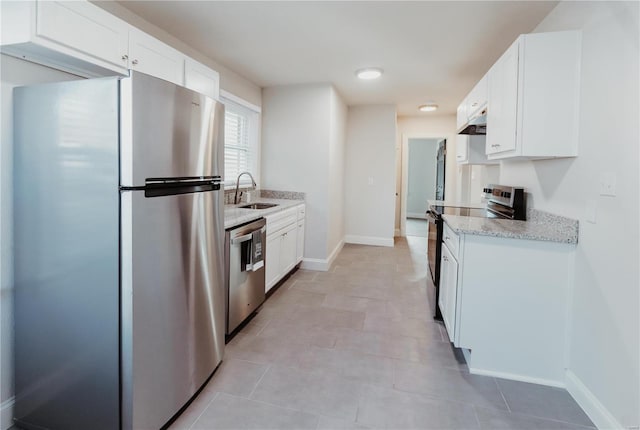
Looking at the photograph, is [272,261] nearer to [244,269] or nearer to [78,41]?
[244,269]

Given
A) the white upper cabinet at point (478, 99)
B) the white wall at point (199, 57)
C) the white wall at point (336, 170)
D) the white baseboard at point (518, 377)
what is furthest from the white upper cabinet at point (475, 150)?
the white wall at point (199, 57)

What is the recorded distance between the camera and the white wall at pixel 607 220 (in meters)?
1.49

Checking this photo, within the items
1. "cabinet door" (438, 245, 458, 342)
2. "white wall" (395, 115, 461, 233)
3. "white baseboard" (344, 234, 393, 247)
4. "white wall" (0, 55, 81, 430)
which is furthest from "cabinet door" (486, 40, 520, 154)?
"white wall" (395, 115, 461, 233)

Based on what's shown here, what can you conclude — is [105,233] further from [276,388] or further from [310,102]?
[310,102]

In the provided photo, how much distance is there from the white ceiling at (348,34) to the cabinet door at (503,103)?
1.27 ft

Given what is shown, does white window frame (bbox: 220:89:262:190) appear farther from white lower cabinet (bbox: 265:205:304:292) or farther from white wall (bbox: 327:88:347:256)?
white wall (bbox: 327:88:347:256)

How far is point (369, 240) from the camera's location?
19.3 feet

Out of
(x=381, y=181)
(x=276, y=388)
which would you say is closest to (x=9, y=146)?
(x=276, y=388)

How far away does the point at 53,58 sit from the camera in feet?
5.38

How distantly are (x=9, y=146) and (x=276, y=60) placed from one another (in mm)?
2459

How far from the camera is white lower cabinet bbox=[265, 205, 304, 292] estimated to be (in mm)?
3195

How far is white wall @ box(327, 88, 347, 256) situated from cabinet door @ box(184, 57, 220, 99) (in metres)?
1.83

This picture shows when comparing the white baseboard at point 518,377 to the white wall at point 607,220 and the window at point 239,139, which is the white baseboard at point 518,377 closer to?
the white wall at point 607,220

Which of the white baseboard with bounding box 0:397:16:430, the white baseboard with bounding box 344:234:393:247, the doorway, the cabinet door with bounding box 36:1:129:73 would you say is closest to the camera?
the cabinet door with bounding box 36:1:129:73
